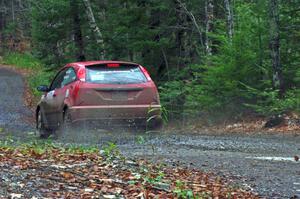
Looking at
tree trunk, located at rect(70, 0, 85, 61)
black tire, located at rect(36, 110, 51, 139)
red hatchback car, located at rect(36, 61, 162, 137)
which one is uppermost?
tree trunk, located at rect(70, 0, 85, 61)

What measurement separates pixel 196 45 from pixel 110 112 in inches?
432

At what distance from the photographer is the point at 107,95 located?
12.0 meters

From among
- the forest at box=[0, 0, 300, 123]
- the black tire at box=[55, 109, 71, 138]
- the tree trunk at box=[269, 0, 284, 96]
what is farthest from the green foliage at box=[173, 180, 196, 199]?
the tree trunk at box=[269, 0, 284, 96]

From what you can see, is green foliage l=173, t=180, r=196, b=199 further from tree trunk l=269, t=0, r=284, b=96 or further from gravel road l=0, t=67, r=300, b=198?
tree trunk l=269, t=0, r=284, b=96

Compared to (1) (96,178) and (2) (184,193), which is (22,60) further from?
(2) (184,193)

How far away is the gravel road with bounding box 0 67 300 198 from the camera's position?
702 cm

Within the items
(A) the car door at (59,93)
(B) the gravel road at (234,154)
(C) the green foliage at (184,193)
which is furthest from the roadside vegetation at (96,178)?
(A) the car door at (59,93)

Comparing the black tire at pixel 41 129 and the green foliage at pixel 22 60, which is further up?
the green foliage at pixel 22 60

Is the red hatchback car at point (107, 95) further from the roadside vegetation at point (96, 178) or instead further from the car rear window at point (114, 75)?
the roadside vegetation at point (96, 178)

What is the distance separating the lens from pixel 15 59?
54.9 metres

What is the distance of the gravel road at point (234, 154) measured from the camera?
702 centimetres

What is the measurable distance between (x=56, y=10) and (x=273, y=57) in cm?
1174

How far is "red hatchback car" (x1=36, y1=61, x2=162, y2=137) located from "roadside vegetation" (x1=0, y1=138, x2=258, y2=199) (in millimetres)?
4166

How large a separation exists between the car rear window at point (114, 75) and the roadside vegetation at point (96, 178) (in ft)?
15.0
